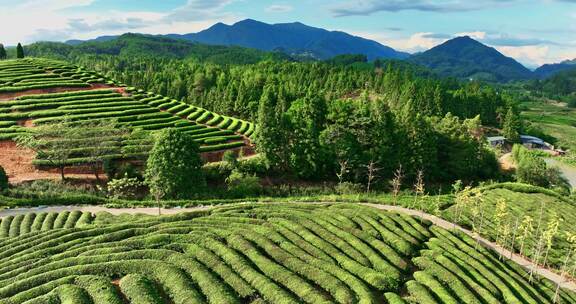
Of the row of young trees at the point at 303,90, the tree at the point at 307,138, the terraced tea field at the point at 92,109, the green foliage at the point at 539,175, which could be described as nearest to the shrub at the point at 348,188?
the tree at the point at 307,138

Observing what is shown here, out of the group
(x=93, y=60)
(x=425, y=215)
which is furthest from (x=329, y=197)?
(x=93, y=60)

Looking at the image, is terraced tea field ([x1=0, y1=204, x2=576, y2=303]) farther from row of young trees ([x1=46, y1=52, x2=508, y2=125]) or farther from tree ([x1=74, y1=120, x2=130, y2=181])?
row of young trees ([x1=46, y1=52, x2=508, y2=125])

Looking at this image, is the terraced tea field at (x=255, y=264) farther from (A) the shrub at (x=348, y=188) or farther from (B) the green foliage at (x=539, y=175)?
(B) the green foliage at (x=539, y=175)

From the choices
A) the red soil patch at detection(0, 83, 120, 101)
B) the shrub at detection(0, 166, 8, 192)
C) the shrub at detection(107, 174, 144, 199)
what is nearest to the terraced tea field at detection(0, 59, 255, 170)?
the red soil patch at detection(0, 83, 120, 101)

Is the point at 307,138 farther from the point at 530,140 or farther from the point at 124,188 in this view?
the point at 530,140

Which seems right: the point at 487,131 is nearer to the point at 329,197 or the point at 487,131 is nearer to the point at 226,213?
the point at 329,197
